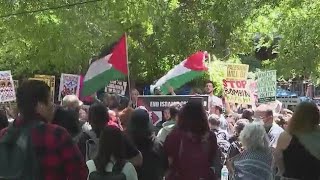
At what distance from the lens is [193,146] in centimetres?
662

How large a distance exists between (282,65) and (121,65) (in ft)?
25.2

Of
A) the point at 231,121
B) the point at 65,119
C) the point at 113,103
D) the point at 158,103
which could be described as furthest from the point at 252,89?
the point at 65,119

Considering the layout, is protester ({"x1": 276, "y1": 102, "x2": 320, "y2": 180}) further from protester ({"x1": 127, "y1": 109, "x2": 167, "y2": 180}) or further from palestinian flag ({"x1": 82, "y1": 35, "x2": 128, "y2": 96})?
palestinian flag ({"x1": 82, "y1": 35, "x2": 128, "y2": 96})

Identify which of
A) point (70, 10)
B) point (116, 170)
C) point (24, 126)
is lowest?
point (116, 170)

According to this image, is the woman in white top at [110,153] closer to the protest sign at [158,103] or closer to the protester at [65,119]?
the protester at [65,119]

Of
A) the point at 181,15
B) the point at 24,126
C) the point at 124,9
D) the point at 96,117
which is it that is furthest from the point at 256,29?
the point at 24,126

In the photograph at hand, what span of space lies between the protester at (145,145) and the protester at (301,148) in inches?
47.5

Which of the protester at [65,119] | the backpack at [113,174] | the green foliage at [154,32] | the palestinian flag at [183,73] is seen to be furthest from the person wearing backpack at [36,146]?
the palestinian flag at [183,73]

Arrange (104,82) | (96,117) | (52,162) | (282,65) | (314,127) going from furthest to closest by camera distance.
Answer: (282,65), (104,82), (96,117), (314,127), (52,162)

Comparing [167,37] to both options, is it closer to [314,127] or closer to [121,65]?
[121,65]

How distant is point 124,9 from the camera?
14.8m

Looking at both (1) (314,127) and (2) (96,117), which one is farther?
(2) (96,117)

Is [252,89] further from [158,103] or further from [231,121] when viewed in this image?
[158,103]

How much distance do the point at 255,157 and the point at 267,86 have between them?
302 inches
